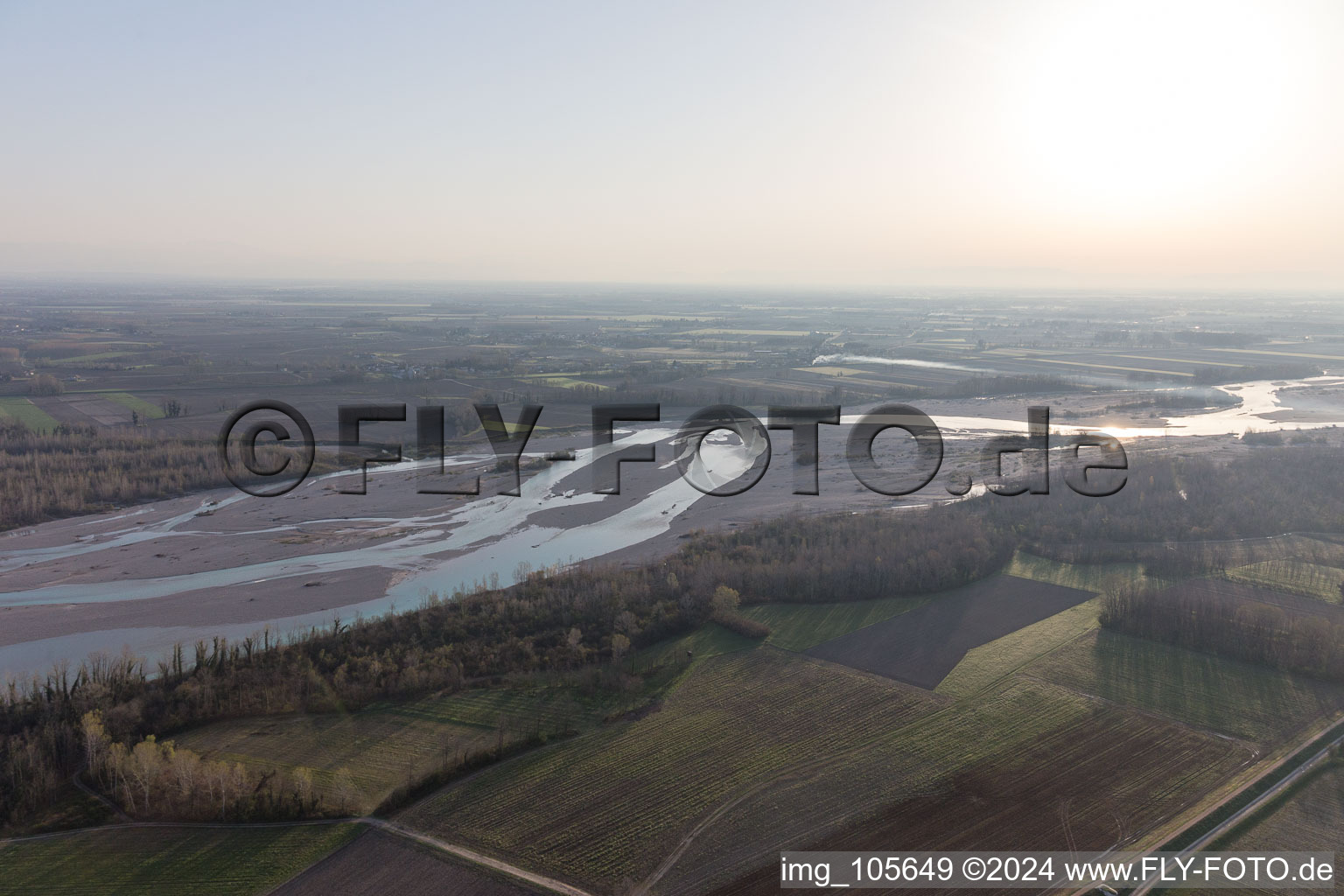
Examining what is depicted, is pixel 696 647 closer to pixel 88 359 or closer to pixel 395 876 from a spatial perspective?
pixel 395 876

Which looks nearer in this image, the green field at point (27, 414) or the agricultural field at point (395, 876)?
the agricultural field at point (395, 876)

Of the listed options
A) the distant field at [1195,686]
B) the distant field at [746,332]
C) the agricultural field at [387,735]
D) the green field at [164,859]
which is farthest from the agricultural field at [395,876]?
the distant field at [746,332]

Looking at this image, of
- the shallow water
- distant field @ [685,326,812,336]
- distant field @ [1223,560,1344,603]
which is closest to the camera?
the shallow water

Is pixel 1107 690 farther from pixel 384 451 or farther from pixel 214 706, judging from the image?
pixel 384 451

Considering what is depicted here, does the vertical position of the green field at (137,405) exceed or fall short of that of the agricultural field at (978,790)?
it exceeds it

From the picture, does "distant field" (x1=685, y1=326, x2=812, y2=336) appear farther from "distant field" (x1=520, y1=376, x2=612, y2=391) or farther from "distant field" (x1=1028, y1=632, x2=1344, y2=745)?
"distant field" (x1=1028, y1=632, x2=1344, y2=745)

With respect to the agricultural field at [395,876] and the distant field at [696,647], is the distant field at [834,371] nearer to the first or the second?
the distant field at [696,647]

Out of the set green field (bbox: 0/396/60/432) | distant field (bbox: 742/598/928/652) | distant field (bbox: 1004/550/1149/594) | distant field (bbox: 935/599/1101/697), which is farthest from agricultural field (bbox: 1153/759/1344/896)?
green field (bbox: 0/396/60/432)
